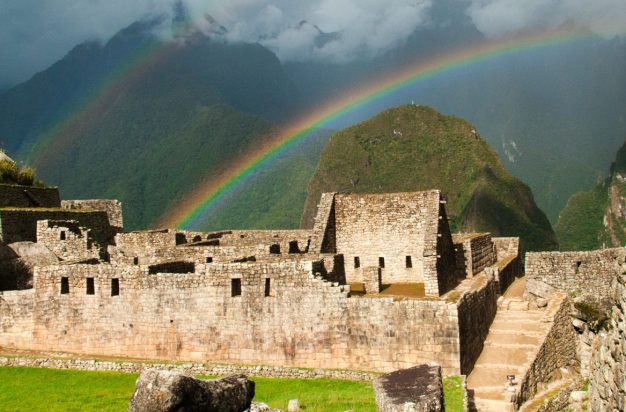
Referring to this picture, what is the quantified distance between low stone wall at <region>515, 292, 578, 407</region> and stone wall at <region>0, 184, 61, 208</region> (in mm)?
19903

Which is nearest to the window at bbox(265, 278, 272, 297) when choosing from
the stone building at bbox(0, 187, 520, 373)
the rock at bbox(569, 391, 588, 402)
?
the stone building at bbox(0, 187, 520, 373)

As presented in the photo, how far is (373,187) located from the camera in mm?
93000

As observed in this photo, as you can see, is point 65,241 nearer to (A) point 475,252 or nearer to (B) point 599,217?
(A) point 475,252

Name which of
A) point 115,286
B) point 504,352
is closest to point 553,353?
point 504,352

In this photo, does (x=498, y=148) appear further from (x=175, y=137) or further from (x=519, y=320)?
(x=519, y=320)

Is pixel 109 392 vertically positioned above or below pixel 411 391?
below

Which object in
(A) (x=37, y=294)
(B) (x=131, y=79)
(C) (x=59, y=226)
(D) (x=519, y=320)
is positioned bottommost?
(D) (x=519, y=320)

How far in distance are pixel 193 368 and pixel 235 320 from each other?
1.69 m

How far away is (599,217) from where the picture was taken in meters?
82.7

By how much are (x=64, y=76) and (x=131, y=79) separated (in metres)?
18.2

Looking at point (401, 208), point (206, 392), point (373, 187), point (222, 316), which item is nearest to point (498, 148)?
point (373, 187)

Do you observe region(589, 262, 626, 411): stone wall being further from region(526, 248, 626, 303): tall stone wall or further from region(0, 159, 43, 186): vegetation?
region(0, 159, 43, 186): vegetation

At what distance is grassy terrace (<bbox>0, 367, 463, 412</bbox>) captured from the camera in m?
14.7

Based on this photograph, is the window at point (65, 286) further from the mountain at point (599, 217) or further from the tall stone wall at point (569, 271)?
the mountain at point (599, 217)
